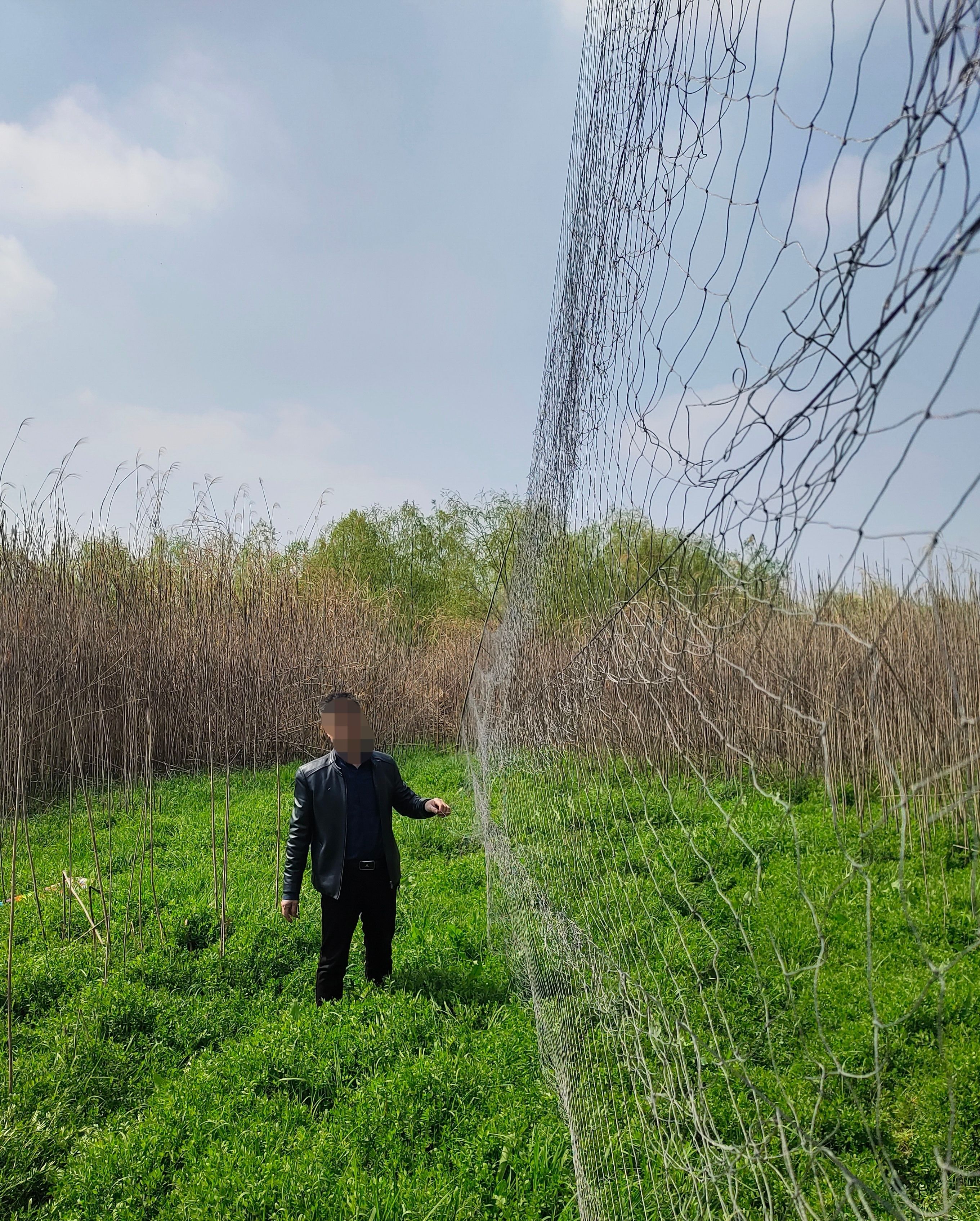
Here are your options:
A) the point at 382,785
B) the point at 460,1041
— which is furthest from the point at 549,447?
the point at 460,1041

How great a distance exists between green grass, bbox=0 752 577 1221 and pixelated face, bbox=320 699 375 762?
1187mm

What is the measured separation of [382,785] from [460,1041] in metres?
1.23

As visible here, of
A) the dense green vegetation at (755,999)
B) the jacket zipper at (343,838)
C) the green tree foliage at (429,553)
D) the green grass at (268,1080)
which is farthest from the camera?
the green tree foliage at (429,553)

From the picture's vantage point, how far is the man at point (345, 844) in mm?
3926

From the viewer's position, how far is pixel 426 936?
4.76 m

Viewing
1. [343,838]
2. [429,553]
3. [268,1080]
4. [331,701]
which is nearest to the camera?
[268,1080]

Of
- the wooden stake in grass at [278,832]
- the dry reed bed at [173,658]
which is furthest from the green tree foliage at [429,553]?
the wooden stake in grass at [278,832]

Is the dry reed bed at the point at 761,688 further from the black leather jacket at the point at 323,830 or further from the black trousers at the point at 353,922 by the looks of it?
the black trousers at the point at 353,922

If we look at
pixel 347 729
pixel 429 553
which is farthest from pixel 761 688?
pixel 429 553

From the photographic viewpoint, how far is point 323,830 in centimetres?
394

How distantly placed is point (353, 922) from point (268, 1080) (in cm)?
83

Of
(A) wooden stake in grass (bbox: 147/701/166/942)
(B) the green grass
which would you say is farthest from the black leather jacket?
(A) wooden stake in grass (bbox: 147/701/166/942)

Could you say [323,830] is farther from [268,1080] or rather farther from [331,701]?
[268,1080]

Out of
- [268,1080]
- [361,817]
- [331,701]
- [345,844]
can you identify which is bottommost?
[268,1080]
